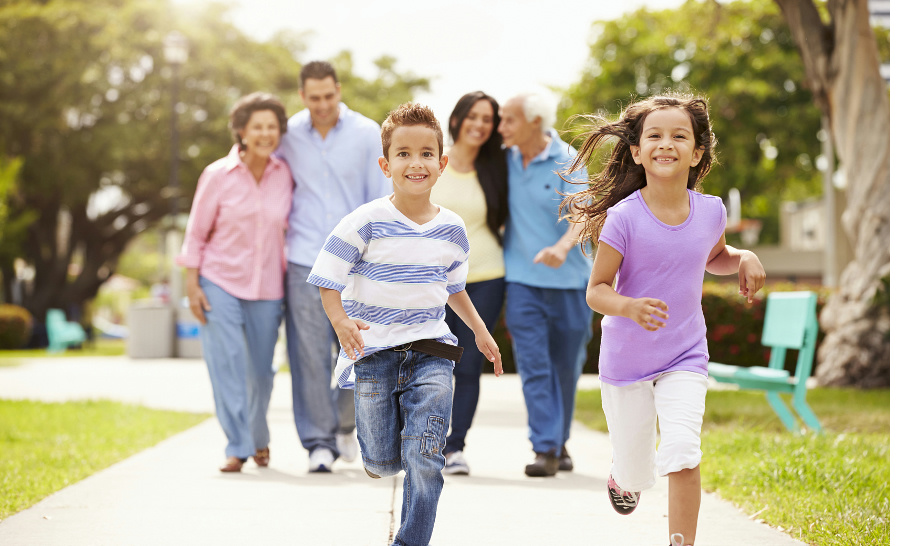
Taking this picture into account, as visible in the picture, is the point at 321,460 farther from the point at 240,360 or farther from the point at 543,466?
the point at 543,466

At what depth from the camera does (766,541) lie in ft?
12.9

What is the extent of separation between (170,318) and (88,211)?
15.6 m

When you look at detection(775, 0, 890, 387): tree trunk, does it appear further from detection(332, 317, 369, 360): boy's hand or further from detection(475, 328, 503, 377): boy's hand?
detection(332, 317, 369, 360): boy's hand

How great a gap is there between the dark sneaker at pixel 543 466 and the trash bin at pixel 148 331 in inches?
620

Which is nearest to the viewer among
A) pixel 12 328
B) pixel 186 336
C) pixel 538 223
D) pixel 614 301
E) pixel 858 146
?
pixel 614 301

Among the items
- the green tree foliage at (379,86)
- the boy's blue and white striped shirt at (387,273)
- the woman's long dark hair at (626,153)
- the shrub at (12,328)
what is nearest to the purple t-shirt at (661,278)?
the woman's long dark hair at (626,153)

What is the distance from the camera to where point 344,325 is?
3.34 metres

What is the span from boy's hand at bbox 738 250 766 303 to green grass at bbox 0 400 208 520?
10.1 feet

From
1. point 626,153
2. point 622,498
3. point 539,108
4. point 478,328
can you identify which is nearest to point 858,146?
point 539,108

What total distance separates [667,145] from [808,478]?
236cm

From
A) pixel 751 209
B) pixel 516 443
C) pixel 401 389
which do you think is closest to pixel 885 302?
pixel 516 443

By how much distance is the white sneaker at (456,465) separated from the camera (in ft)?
18.3

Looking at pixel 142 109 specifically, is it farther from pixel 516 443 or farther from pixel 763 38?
pixel 516 443

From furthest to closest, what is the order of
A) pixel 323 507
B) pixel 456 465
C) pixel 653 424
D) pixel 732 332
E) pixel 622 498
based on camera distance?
pixel 732 332, pixel 456 465, pixel 323 507, pixel 622 498, pixel 653 424
